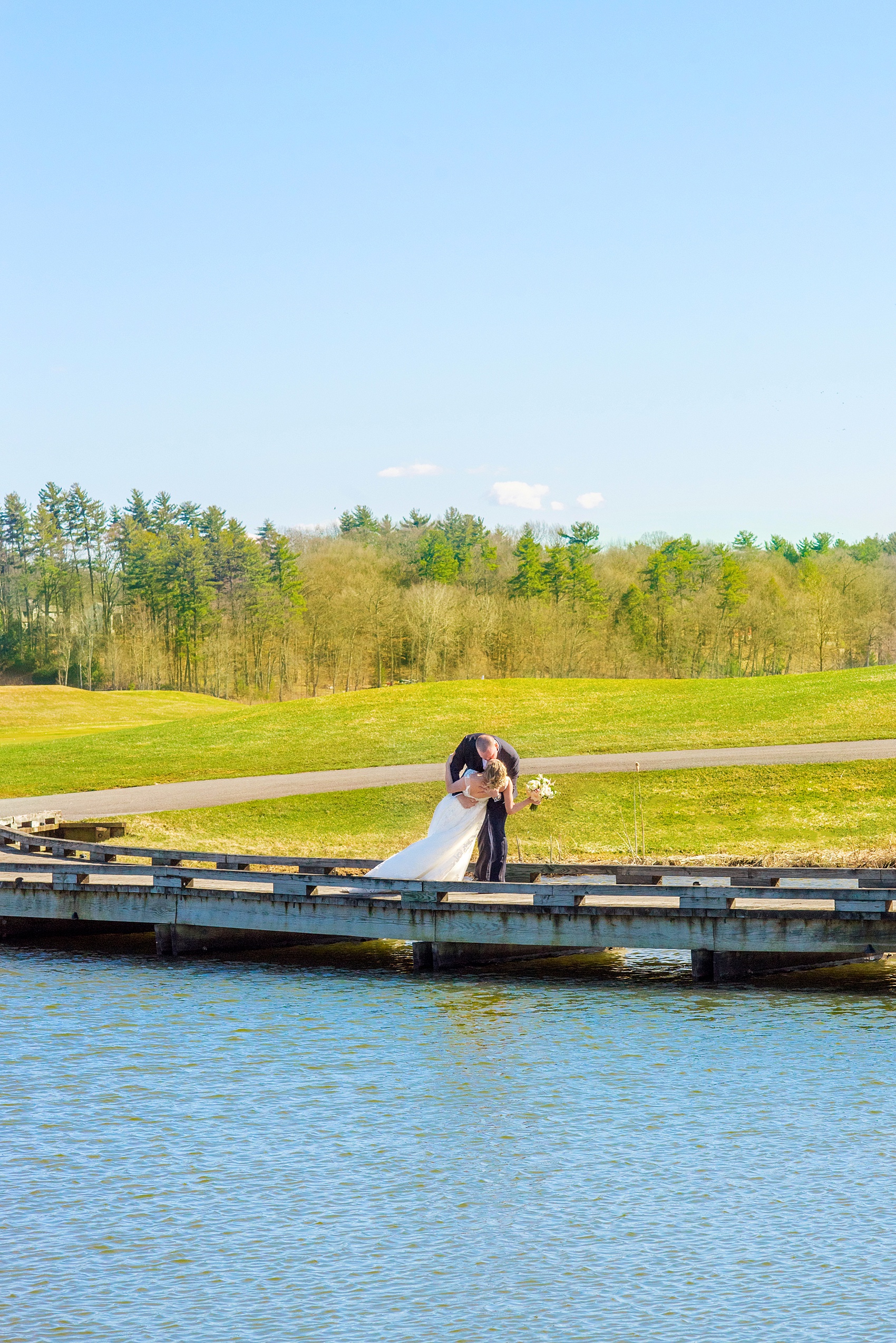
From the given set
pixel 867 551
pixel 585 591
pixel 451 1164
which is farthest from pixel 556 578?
pixel 451 1164

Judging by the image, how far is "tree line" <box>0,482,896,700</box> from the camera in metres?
104

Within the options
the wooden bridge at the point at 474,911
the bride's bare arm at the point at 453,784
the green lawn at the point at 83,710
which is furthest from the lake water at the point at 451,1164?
the green lawn at the point at 83,710

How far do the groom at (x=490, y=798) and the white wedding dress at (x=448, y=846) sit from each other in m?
0.27

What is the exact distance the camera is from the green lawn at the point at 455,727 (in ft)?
129

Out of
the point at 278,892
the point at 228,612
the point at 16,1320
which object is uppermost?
the point at 228,612

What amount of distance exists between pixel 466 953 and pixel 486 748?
110 inches

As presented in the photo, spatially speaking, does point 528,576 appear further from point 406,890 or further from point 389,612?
point 406,890

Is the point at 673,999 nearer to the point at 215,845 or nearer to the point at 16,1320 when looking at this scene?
the point at 16,1320

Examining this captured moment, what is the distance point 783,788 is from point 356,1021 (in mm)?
18900

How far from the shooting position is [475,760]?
17281 mm

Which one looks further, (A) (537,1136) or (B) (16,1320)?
(A) (537,1136)

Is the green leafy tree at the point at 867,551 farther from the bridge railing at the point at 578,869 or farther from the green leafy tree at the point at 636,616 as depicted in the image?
the bridge railing at the point at 578,869

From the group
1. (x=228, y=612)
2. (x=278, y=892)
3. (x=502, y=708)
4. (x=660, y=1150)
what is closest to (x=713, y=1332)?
(x=660, y=1150)

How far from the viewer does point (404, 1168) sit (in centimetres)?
1027
